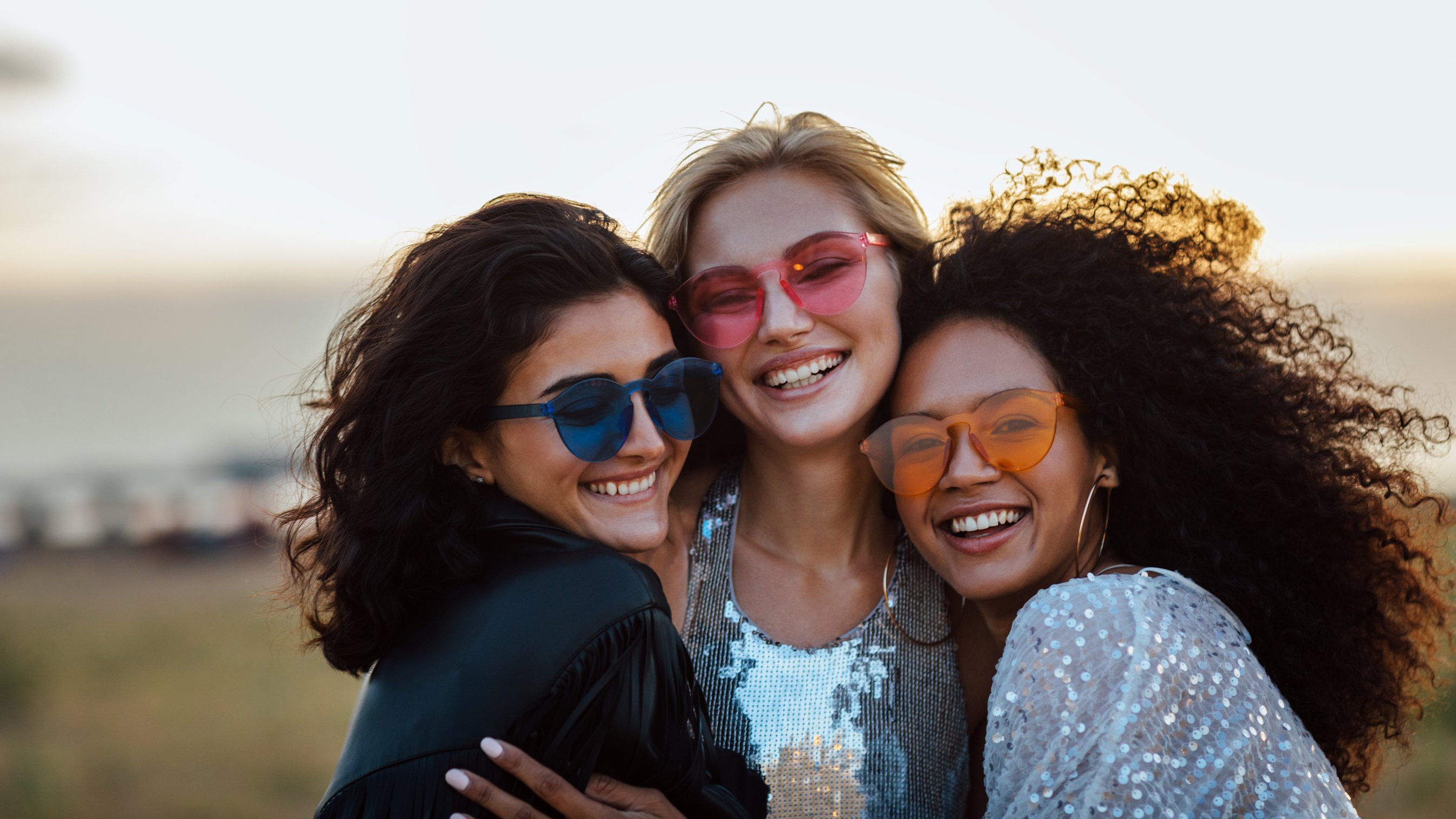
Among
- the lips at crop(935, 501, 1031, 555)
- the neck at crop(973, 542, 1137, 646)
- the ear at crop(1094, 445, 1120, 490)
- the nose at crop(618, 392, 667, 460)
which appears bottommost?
the neck at crop(973, 542, 1137, 646)

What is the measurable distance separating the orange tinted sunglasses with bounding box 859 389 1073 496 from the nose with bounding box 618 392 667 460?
0.63 m

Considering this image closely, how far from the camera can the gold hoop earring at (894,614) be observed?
3.42 m

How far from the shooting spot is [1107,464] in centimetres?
297

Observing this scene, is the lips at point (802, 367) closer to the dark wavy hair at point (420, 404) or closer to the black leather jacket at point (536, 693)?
the dark wavy hair at point (420, 404)

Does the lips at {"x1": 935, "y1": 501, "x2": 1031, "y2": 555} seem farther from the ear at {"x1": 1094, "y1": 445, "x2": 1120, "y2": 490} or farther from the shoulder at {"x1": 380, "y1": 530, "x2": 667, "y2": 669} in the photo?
the shoulder at {"x1": 380, "y1": 530, "x2": 667, "y2": 669}

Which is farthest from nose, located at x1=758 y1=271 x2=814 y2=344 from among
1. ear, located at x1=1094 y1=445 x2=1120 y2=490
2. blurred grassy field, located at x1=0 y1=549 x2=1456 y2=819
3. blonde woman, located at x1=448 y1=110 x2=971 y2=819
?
blurred grassy field, located at x1=0 y1=549 x2=1456 y2=819

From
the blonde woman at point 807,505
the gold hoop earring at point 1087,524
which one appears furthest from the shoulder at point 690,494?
the gold hoop earring at point 1087,524

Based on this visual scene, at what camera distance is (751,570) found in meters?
3.54

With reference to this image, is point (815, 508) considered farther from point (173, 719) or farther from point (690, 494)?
point (173, 719)

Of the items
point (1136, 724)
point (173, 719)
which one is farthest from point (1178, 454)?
point (173, 719)

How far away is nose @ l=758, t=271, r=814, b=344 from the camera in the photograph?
3229mm

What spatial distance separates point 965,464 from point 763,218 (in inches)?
41.5

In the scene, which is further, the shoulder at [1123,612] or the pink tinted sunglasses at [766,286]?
the pink tinted sunglasses at [766,286]

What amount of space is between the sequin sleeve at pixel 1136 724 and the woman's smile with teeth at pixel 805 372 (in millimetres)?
1142
